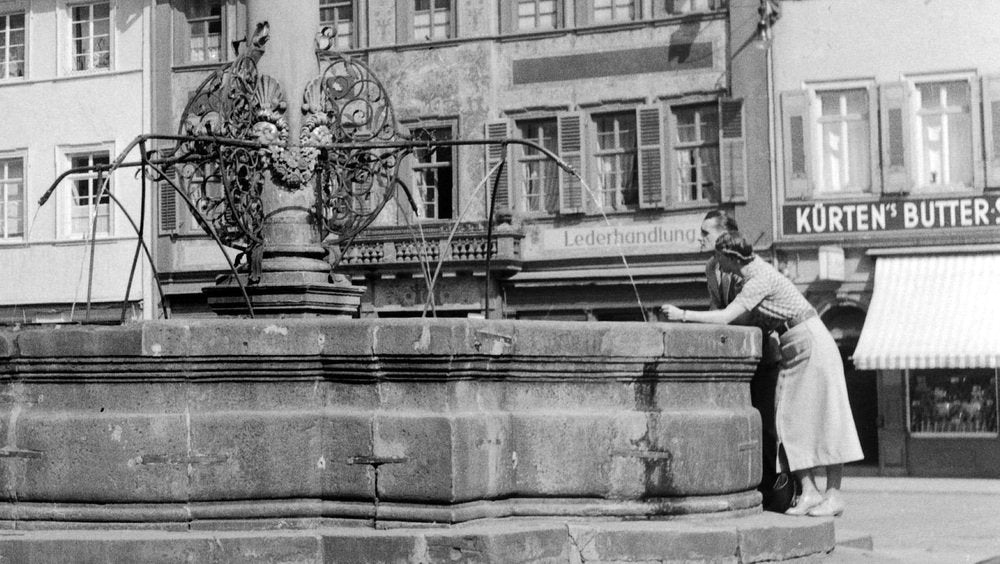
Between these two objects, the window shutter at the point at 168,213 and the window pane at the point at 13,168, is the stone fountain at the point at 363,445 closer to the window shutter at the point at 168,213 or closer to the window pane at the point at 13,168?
the window shutter at the point at 168,213

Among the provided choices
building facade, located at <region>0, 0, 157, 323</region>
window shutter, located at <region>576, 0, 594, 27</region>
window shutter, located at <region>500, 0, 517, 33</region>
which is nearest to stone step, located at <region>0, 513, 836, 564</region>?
window shutter, located at <region>576, 0, 594, 27</region>

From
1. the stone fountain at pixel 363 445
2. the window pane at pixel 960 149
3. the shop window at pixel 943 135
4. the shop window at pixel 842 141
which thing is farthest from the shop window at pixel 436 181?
the stone fountain at pixel 363 445

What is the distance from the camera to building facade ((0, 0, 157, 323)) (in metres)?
33.3

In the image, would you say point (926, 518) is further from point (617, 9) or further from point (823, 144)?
point (617, 9)

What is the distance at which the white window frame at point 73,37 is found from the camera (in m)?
34.0

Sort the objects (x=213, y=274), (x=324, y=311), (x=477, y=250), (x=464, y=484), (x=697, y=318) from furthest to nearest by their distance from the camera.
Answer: (x=213, y=274) → (x=477, y=250) → (x=324, y=311) → (x=697, y=318) → (x=464, y=484)

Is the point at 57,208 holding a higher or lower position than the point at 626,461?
higher

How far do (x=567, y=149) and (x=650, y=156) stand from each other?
62.1 inches

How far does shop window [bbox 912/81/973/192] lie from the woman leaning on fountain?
19.5 metres

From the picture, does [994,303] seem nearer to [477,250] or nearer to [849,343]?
[849,343]

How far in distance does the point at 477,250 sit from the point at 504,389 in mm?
22556

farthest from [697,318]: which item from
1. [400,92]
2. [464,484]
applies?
[400,92]

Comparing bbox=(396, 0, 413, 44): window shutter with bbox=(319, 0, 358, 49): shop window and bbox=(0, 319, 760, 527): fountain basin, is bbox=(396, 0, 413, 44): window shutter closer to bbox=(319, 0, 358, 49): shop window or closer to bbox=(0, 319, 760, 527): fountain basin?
bbox=(319, 0, 358, 49): shop window

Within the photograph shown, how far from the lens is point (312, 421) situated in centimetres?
754
